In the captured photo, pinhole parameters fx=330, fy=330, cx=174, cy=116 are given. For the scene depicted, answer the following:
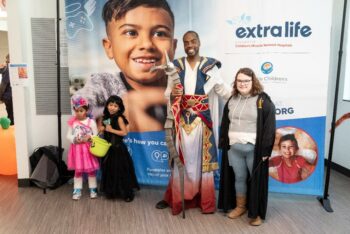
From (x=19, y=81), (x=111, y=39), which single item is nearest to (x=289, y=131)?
(x=111, y=39)

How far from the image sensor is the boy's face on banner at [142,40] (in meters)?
3.37

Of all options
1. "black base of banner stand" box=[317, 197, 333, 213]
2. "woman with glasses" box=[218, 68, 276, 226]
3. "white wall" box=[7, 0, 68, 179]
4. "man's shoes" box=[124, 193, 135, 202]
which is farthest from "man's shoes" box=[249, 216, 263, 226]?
"white wall" box=[7, 0, 68, 179]

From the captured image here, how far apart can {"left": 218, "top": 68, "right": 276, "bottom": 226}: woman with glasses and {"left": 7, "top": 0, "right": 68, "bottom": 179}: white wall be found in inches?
78.6

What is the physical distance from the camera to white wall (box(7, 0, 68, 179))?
11.4 ft

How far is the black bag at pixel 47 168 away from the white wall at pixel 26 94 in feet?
0.36

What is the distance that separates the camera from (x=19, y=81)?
11.6 feet

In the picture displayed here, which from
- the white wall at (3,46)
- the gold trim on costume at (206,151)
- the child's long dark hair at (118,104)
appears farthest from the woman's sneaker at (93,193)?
the white wall at (3,46)

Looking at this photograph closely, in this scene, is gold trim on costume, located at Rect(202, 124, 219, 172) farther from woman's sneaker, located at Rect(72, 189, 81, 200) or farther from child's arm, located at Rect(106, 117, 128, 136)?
woman's sneaker, located at Rect(72, 189, 81, 200)

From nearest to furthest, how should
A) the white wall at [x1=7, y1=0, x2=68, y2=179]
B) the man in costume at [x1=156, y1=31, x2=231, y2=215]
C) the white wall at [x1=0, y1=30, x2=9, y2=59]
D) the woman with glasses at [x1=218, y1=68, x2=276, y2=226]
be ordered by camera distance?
1. the woman with glasses at [x1=218, y1=68, x2=276, y2=226]
2. the man in costume at [x1=156, y1=31, x2=231, y2=215]
3. the white wall at [x1=7, y1=0, x2=68, y2=179]
4. the white wall at [x1=0, y1=30, x2=9, y2=59]

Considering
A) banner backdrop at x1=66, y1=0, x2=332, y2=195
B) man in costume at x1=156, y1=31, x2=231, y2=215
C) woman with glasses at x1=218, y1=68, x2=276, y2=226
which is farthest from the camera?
banner backdrop at x1=66, y1=0, x2=332, y2=195

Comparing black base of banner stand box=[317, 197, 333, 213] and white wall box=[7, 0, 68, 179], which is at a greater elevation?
white wall box=[7, 0, 68, 179]

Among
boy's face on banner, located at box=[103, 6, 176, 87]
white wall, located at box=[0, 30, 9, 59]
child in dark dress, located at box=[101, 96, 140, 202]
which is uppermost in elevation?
white wall, located at box=[0, 30, 9, 59]

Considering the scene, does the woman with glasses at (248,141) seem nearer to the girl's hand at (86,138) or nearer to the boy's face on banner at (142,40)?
the boy's face on banner at (142,40)

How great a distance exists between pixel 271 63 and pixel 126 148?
1.70 meters
